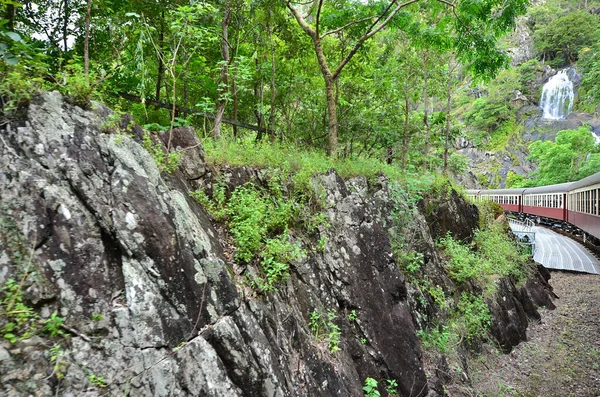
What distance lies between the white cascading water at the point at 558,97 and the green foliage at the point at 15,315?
6534 cm

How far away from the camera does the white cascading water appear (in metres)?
49.4

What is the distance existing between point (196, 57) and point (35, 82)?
17.7ft

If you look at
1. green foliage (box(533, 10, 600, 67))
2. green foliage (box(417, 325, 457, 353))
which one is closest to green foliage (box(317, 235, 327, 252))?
green foliage (box(417, 325, 457, 353))

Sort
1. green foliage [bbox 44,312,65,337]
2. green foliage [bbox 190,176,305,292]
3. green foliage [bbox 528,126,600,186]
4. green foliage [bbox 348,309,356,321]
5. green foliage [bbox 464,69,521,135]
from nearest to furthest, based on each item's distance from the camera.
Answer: green foliage [bbox 44,312,65,337] → green foliage [bbox 190,176,305,292] → green foliage [bbox 348,309,356,321] → green foliage [bbox 528,126,600,186] → green foliage [bbox 464,69,521,135]

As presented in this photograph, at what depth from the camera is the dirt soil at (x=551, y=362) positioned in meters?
6.68

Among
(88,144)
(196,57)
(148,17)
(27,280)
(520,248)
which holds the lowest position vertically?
(520,248)

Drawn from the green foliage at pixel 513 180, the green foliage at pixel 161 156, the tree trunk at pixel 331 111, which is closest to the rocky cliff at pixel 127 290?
the green foliage at pixel 161 156

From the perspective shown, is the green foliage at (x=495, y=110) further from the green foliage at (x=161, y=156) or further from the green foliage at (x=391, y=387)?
the green foliage at (x=161, y=156)

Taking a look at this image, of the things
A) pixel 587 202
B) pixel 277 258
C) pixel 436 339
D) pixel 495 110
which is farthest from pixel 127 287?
pixel 495 110

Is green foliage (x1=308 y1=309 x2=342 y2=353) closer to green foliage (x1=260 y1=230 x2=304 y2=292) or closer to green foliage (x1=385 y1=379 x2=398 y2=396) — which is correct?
green foliage (x1=260 y1=230 x2=304 y2=292)

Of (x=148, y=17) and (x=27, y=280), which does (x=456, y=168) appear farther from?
(x=27, y=280)

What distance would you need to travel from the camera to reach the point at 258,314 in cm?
386

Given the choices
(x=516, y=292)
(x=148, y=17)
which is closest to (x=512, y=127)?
(x=516, y=292)

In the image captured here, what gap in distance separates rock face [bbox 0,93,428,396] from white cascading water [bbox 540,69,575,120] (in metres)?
63.2
